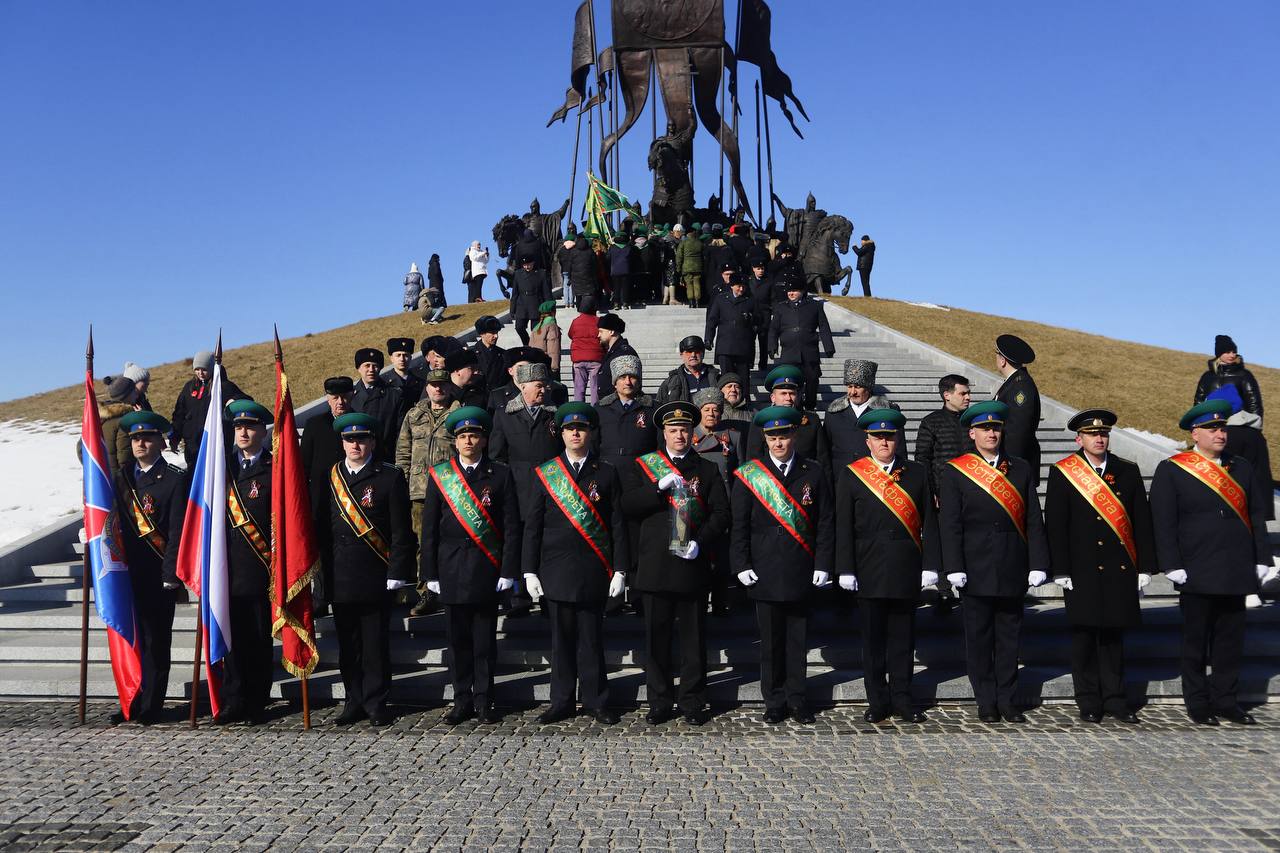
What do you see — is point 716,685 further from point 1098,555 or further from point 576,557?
point 1098,555

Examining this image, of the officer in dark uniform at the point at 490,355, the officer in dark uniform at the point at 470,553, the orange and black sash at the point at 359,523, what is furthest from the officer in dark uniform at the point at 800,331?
the orange and black sash at the point at 359,523

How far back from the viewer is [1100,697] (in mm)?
6566

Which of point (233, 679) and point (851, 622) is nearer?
point (233, 679)

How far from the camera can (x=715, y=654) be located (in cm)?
Result: 760

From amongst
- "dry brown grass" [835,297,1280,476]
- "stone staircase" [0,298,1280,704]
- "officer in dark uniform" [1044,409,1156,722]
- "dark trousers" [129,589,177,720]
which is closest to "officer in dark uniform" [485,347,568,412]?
"stone staircase" [0,298,1280,704]

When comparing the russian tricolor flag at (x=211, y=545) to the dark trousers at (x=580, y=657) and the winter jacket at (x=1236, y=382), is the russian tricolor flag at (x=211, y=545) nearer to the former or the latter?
the dark trousers at (x=580, y=657)

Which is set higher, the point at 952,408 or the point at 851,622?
the point at 952,408

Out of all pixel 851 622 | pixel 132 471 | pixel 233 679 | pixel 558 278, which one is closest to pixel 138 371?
pixel 132 471

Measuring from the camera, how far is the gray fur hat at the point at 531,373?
8086 mm

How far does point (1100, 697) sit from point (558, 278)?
22.7 m

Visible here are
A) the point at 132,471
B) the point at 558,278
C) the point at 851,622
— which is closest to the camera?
the point at 132,471

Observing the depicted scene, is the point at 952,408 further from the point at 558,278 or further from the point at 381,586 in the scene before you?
the point at 558,278

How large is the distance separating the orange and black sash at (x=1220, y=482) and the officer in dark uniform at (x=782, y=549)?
93.1 inches

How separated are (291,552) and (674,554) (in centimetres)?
252
